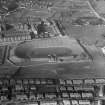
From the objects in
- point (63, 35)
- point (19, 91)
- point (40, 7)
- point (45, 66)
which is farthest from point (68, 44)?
point (40, 7)

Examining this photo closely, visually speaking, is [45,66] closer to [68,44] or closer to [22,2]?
[68,44]

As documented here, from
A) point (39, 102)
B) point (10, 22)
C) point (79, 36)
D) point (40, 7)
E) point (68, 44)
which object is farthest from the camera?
point (40, 7)

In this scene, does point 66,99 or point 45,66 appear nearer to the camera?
point 66,99

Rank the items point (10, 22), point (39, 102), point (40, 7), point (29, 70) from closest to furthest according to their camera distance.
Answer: point (39, 102) < point (29, 70) < point (10, 22) < point (40, 7)

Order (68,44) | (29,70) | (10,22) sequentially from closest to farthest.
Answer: (29,70)
(68,44)
(10,22)

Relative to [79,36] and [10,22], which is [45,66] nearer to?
[79,36]

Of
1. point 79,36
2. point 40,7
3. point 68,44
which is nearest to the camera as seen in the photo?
point 68,44

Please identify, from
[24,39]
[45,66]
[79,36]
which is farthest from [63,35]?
[45,66]

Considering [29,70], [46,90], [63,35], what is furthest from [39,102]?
[63,35]

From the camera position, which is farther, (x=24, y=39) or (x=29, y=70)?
(x=24, y=39)
